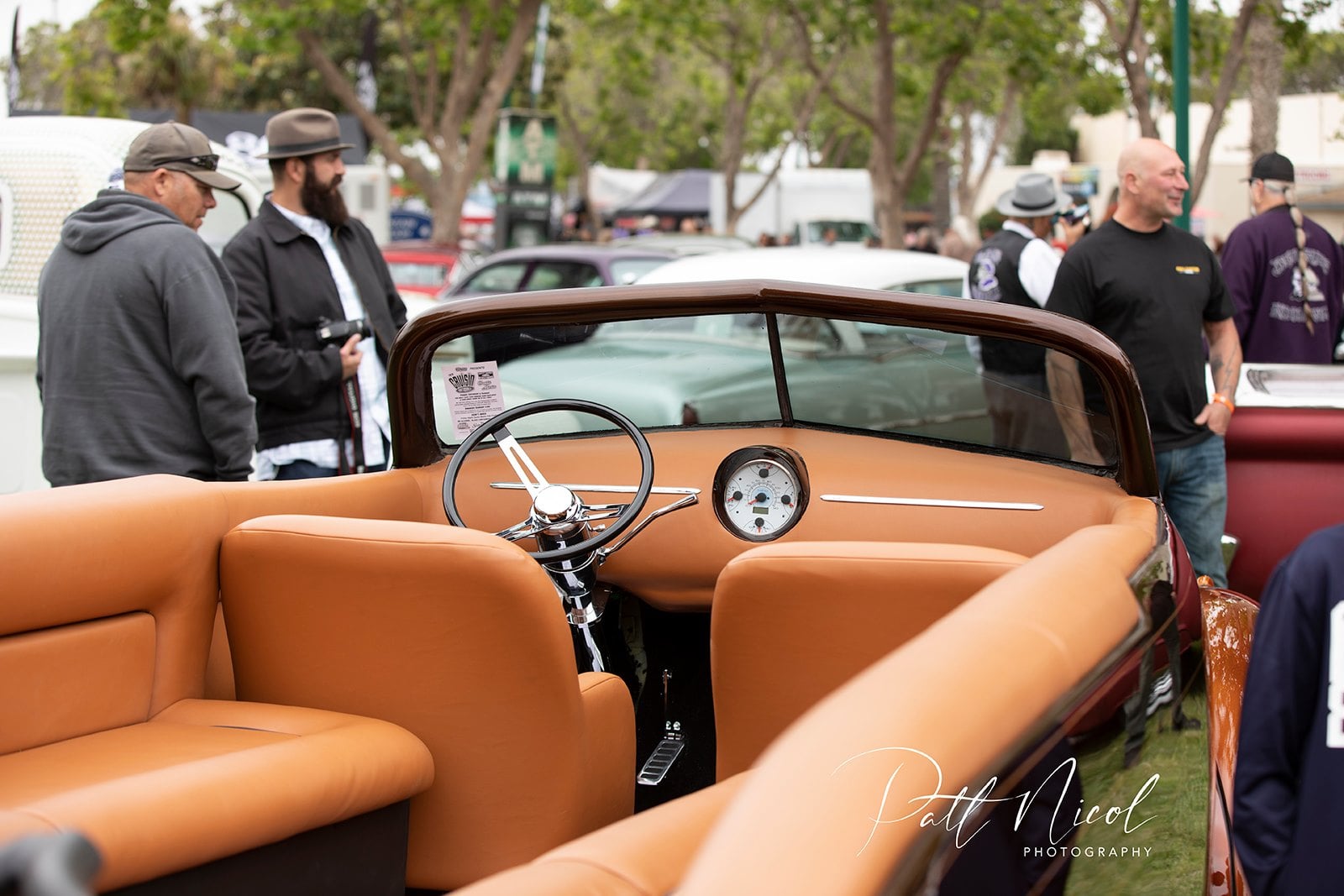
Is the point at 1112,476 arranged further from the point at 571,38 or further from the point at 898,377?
the point at 571,38

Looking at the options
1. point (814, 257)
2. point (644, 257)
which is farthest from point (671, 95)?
point (814, 257)

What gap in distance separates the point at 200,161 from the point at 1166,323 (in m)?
3.13

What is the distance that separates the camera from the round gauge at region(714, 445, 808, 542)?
333 cm

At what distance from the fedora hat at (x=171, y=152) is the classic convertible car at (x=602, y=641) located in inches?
40.0

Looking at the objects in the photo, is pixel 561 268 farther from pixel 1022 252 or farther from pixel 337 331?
pixel 337 331

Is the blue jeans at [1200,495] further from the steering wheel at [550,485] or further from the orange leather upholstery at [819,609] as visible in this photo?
the orange leather upholstery at [819,609]

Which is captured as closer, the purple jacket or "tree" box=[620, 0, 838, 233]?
the purple jacket

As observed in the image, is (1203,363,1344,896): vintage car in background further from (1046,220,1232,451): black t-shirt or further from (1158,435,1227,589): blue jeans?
(1046,220,1232,451): black t-shirt

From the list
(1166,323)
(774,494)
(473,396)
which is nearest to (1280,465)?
(1166,323)

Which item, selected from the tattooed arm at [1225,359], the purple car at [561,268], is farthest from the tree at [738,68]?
the tattooed arm at [1225,359]

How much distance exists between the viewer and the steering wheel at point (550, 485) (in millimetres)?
2949

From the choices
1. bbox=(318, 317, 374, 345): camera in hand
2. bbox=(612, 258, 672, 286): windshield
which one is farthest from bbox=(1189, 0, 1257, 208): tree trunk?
bbox=(318, 317, 374, 345): camera in hand

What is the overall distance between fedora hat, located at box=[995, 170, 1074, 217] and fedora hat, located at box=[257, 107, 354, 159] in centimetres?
311

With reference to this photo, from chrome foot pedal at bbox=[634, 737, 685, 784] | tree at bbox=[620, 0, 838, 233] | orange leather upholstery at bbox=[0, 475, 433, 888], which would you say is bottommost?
chrome foot pedal at bbox=[634, 737, 685, 784]
